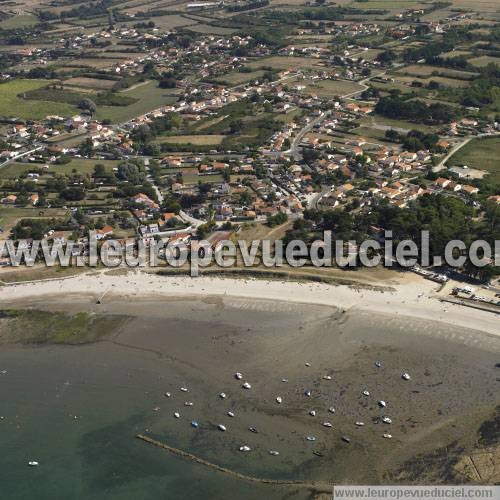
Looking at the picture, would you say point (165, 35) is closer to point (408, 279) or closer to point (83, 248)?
point (83, 248)

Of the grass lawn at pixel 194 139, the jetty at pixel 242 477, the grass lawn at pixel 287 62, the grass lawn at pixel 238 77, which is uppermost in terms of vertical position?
the grass lawn at pixel 287 62

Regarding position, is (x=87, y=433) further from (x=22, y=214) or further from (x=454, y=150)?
(x=454, y=150)

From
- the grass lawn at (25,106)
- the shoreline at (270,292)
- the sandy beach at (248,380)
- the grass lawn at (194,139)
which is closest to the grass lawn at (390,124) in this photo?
the grass lawn at (194,139)

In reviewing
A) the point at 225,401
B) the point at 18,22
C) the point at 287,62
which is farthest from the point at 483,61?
the point at 18,22

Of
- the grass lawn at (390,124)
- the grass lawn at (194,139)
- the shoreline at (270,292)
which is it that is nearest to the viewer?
the shoreline at (270,292)

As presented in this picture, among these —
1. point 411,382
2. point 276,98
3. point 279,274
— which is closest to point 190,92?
point 276,98

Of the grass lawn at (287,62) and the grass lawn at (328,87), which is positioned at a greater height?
the grass lawn at (287,62)

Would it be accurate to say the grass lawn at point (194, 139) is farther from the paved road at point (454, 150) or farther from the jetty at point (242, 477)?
the jetty at point (242, 477)
